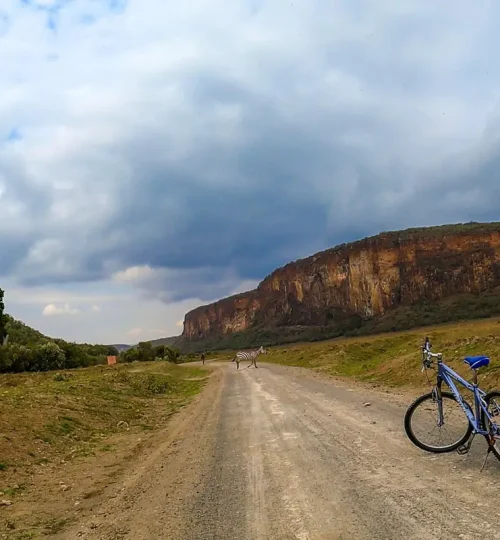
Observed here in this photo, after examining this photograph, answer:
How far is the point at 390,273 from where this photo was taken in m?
153

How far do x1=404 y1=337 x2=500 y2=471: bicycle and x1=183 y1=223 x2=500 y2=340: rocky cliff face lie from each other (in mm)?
134295

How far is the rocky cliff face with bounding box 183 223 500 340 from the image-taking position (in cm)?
13312

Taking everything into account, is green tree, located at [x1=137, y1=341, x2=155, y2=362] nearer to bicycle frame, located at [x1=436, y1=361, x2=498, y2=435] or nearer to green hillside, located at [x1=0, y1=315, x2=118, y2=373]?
green hillside, located at [x1=0, y1=315, x2=118, y2=373]

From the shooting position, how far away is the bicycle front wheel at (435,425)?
775 centimetres

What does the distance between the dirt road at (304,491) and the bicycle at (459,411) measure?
26cm

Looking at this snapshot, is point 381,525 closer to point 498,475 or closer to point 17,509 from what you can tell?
point 498,475

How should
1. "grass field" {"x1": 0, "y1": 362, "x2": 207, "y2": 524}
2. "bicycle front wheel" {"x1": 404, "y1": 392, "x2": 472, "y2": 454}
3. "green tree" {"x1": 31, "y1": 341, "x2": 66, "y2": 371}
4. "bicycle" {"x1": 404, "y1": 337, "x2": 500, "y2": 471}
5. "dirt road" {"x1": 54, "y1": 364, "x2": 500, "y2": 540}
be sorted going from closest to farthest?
1. "dirt road" {"x1": 54, "y1": 364, "x2": 500, "y2": 540}
2. "bicycle" {"x1": 404, "y1": 337, "x2": 500, "y2": 471}
3. "bicycle front wheel" {"x1": 404, "y1": 392, "x2": 472, "y2": 454}
4. "grass field" {"x1": 0, "y1": 362, "x2": 207, "y2": 524}
5. "green tree" {"x1": 31, "y1": 341, "x2": 66, "y2": 371}

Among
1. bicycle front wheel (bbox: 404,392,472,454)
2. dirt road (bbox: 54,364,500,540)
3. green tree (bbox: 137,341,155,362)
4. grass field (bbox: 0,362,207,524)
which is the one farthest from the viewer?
green tree (bbox: 137,341,155,362)

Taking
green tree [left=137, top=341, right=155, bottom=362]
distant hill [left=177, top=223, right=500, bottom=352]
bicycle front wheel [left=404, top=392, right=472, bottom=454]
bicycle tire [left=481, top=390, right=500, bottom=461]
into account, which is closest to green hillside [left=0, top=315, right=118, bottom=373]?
green tree [left=137, top=341, right=155, bottom=362]

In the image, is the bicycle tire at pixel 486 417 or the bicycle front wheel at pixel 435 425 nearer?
the bicycle tire at pixel 486 417

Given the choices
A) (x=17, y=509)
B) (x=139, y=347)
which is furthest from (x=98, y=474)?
(x=139, y=347)

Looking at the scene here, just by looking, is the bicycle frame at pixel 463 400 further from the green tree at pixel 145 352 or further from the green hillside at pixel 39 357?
the green tree at pixel 145 352

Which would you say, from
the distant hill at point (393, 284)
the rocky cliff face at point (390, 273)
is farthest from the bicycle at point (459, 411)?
the rocky cliff face at point (390, 273)

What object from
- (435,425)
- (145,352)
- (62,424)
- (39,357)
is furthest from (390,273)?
(435,425)
